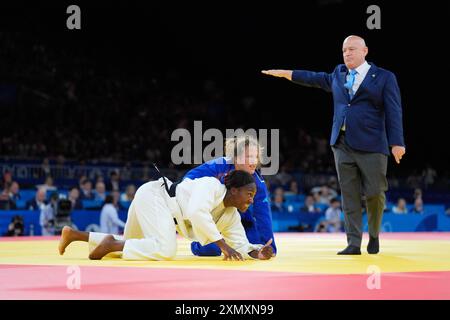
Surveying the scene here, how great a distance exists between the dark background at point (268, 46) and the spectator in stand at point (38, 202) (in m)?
7.78

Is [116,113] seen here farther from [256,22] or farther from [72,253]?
[72,253]

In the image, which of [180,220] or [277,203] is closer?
[180,220]

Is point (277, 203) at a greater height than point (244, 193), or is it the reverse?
point (244, 193)

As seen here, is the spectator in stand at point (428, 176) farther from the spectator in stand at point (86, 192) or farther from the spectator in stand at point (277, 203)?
the spectator in stand at point (86, 192)

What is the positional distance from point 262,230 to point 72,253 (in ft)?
4.33

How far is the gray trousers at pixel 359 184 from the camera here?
5.14m

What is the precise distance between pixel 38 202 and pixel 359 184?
5579 millimetres

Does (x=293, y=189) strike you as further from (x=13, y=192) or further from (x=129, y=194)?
(x=13, y=192)

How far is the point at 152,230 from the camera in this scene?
14.6 feet

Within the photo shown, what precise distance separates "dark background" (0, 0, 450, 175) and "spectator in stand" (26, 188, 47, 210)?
778 centimetres

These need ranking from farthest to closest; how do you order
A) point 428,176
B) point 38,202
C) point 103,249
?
1. point 428,176
2. point 38,202
3. point 103,249

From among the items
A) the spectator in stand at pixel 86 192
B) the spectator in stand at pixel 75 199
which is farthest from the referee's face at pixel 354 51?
the spectator in stand at pixel 86 192

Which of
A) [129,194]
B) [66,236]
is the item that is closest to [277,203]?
[129,194]

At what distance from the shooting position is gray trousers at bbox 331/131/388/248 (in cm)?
514
